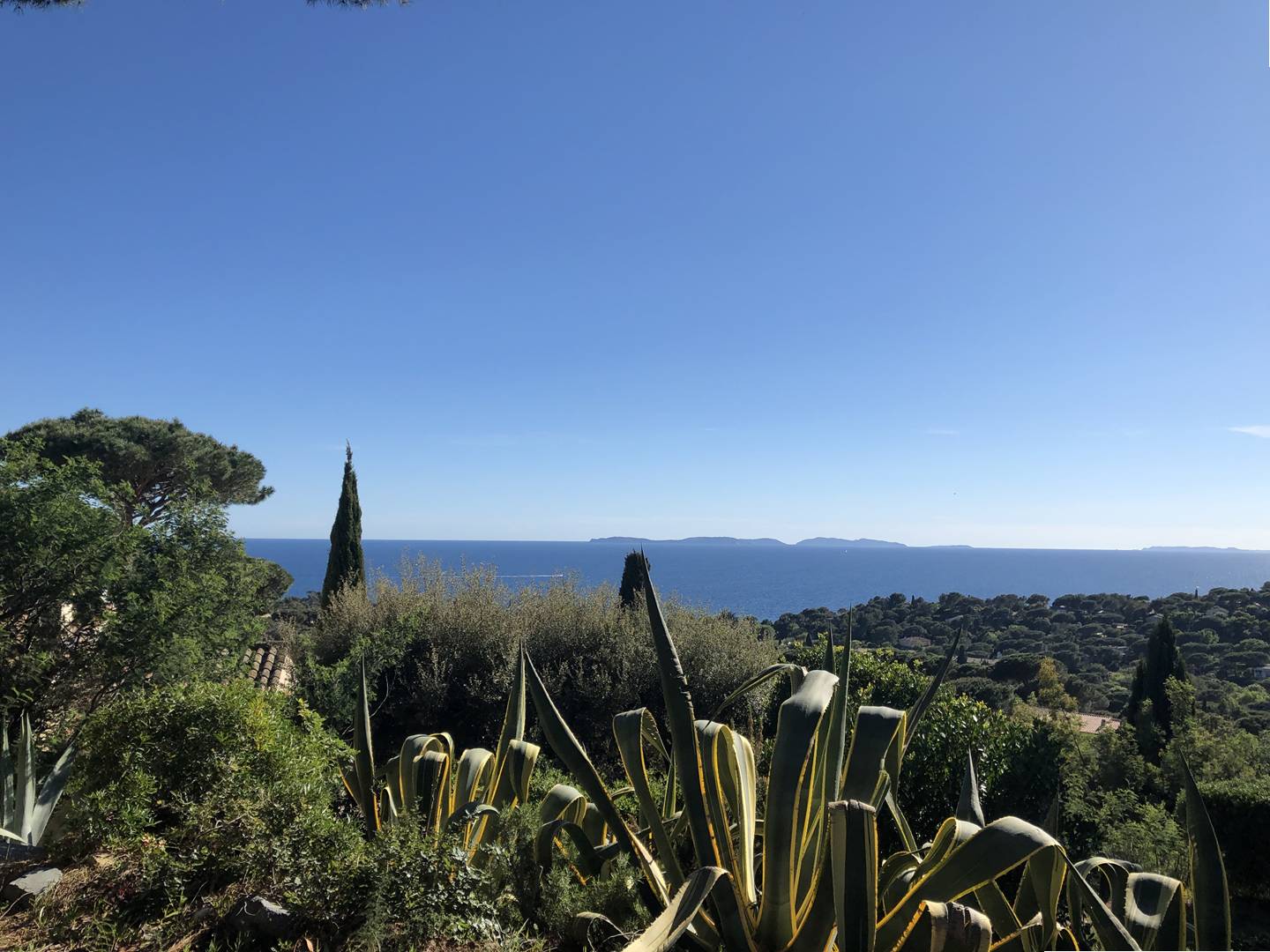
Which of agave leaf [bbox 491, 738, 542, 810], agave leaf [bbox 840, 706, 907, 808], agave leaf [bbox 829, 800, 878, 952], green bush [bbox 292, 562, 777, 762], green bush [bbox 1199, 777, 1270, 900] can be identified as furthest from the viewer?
green bush [bbox 292, 562, 777, 762]

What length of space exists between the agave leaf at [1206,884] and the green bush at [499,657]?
17.8ft

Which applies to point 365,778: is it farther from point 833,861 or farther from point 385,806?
point 833,861

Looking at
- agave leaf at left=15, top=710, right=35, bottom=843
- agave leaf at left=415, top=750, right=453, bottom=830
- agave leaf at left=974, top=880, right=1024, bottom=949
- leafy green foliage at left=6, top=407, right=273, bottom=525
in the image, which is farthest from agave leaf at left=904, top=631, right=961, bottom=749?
leafy green foliage at left=6, top=407, right=273, bottom=525

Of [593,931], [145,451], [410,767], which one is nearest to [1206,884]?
[593,931]

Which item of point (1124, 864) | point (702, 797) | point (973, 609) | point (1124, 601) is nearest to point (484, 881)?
point (702, 797)

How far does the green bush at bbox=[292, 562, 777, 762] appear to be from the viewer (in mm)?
7805

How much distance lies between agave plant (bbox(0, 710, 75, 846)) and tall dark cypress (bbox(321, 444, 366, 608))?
889cm

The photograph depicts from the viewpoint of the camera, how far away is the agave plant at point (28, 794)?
3125 mm

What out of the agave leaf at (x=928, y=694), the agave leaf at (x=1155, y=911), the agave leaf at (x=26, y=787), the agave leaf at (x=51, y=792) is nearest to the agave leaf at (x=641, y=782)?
the agave leaf at (x=928, y=694)

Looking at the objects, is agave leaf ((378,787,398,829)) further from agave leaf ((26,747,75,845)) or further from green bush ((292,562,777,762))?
green bush ((292,562,777,762))

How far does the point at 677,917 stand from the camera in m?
1.40

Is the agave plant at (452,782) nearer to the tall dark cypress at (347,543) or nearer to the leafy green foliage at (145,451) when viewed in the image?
the tall dark cypress at (347,543)

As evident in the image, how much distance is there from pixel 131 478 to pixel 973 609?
160 feet

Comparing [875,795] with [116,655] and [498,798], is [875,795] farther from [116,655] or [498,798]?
[116,655]
